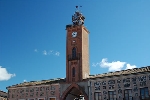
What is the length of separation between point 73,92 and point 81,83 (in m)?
3.78

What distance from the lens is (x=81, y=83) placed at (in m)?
43.4

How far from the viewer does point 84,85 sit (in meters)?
43.0

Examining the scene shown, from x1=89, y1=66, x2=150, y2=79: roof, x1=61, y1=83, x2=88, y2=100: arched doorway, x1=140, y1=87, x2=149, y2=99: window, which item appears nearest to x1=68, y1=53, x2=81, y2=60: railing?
x1=61, y1=83, x2=88, y2=100: arched doorway

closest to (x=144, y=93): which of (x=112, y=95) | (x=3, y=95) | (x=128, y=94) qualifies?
(x=128, y=94)

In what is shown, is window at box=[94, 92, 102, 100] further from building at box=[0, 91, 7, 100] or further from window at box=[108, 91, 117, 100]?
building at box=[0, 91, 7, 100]

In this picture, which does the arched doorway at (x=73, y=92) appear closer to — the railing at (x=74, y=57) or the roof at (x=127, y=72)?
the roof at (x=127, y=72)

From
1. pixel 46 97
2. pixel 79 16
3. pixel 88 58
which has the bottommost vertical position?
pixel 46 97

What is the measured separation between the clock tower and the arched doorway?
122cm

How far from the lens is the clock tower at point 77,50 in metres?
44.8

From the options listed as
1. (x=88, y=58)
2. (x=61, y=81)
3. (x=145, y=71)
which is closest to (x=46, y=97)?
(x=61, y=81)

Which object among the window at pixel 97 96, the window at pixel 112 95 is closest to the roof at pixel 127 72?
the window at pixel 112 95

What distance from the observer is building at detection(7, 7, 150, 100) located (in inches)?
1503

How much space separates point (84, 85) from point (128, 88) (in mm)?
8022

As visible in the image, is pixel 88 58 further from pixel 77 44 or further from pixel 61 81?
pixel 61 81
